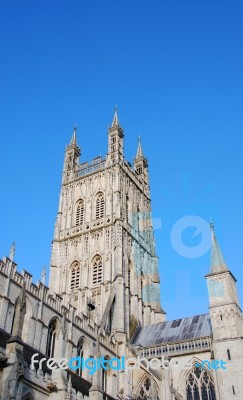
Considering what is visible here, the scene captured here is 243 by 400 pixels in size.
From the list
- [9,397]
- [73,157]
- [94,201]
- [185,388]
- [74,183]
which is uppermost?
[73,157]

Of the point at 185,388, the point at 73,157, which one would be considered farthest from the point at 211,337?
the point at 73,157

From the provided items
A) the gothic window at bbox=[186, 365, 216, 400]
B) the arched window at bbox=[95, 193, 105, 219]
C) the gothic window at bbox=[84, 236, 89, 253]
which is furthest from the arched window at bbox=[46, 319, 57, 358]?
the arched window at bbox=[95, 193, 105, 219]

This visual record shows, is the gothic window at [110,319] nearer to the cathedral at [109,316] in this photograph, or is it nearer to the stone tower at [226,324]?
the cathedral at [109,316]

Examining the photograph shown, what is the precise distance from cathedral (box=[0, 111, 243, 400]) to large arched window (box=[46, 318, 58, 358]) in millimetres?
60

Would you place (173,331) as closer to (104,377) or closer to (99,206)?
(104,377)

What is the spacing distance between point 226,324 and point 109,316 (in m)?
10.1

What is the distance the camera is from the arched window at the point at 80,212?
46156 millimetres

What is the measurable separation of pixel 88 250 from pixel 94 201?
223 inches

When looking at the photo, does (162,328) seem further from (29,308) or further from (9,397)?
(9,397)

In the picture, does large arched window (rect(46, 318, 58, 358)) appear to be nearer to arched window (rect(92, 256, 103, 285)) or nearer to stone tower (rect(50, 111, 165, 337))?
stone tower (rect(50, 111, 165, 337))

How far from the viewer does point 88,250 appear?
43156 mm

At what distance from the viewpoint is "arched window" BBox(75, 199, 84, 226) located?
46.2 m

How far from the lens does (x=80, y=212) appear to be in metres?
46.9

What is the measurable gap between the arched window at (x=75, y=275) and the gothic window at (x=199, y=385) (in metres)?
14.2
